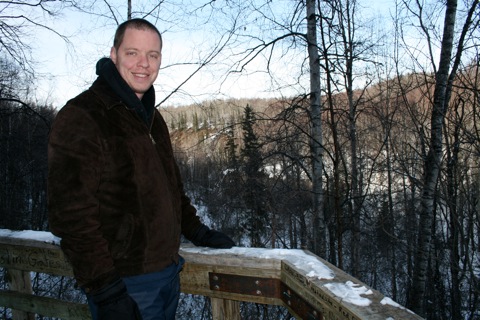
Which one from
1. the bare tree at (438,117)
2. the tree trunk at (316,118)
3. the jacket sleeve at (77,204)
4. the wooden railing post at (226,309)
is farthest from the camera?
the tree trunk at (316,118)

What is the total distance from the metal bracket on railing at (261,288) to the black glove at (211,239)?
0.53 feet

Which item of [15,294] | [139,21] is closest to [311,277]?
[139,21]

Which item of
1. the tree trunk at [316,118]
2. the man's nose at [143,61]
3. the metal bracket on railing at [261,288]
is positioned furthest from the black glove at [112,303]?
the tree trunk at [316,118]

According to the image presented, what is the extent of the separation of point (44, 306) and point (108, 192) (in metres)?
1.33

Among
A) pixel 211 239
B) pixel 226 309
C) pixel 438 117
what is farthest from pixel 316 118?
pixel 226 309

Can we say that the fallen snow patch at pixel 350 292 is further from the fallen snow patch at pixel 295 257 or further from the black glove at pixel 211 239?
the black glove at pixel 211 239

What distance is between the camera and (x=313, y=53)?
652 centimetres

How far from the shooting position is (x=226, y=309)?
1.89m

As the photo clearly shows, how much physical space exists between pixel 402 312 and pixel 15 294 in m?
2.42

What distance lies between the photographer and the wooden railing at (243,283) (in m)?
1.23

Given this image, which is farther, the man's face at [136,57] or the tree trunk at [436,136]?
the tree trunk at [436,136]

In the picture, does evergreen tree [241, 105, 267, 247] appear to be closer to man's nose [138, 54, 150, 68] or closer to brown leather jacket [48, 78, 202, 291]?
man's nose [138, 54, 150, 68]

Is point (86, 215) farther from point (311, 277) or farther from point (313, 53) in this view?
point (313, 53)

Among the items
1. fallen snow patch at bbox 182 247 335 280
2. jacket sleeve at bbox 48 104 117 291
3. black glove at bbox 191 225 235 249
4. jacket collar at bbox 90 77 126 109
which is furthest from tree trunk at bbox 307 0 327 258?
jacket sleeve at bbox 48 104 117 291
